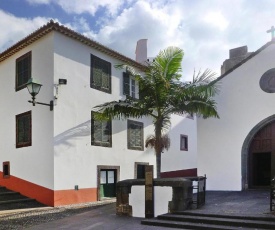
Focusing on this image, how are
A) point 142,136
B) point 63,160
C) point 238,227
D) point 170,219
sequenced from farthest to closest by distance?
point 142,136 < point 63,160 < point 170,219 < point 238,227

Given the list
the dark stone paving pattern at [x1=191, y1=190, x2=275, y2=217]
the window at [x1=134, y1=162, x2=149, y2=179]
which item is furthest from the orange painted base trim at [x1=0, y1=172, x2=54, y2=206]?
the dark stone paving pattern at [x1=191, y1=190, x2=275, y2=217]

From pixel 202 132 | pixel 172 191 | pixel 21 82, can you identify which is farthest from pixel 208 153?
pixel 21 82

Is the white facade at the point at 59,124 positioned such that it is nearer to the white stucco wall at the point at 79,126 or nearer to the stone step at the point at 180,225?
the white stucco wall at the point at 79,126

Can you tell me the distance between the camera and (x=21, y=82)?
579 inches

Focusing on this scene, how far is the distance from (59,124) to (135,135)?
5.16 metres

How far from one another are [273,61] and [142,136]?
742 centimetres

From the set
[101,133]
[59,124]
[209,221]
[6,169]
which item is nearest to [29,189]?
[6,169]

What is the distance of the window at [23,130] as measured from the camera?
14047mm

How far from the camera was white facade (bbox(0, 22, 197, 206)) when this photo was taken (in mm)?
13016

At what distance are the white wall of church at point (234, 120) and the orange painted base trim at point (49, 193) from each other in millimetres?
5429

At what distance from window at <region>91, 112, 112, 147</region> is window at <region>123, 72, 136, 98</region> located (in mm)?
2097

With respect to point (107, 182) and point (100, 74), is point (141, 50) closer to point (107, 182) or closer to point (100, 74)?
point (100, 74)

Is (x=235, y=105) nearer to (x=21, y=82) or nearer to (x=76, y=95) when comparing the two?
(x=76, y=95)

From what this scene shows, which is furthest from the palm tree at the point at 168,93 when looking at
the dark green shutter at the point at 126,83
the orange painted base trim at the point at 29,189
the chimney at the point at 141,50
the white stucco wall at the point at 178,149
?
the chimney at the point at 141,50
